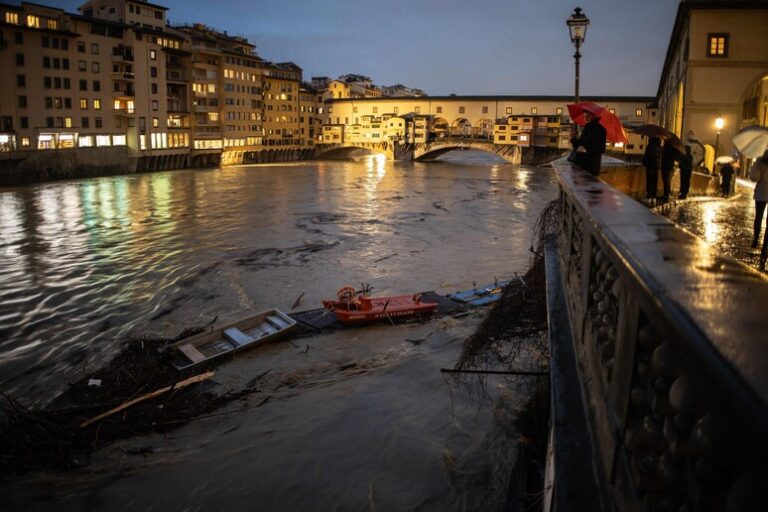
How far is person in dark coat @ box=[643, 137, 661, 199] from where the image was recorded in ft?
38.1

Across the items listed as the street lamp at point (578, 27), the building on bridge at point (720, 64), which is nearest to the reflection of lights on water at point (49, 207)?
the street lamp at point (578, 27)

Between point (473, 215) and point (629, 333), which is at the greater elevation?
point (629, 333)

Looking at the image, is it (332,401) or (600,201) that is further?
(332,401)

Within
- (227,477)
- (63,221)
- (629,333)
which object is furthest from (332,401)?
(63,221)

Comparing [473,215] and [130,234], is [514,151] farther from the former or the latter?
[130,234]

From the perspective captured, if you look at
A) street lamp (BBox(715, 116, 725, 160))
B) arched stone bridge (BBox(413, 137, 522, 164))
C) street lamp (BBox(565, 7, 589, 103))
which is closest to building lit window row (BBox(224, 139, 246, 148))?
arched stone bridge (BBox(413, 137, 522, 164))

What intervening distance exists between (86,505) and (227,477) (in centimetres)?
161

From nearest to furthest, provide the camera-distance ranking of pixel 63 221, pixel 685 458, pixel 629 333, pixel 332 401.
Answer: pixel 685 458 → pixel 629 333 → pixel 332 401 → pixel 63 221

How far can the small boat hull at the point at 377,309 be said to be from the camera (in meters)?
13.3

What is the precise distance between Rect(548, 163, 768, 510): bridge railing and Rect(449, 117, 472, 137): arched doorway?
93.5 m

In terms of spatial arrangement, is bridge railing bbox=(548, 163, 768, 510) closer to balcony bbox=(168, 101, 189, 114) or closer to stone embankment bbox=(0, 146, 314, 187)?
stone embankment bbox=(0, 146, 314, 187)

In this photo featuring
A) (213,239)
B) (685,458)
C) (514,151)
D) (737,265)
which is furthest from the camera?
(514,151)

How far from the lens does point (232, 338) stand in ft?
39.3

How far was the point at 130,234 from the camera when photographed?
28453mm
